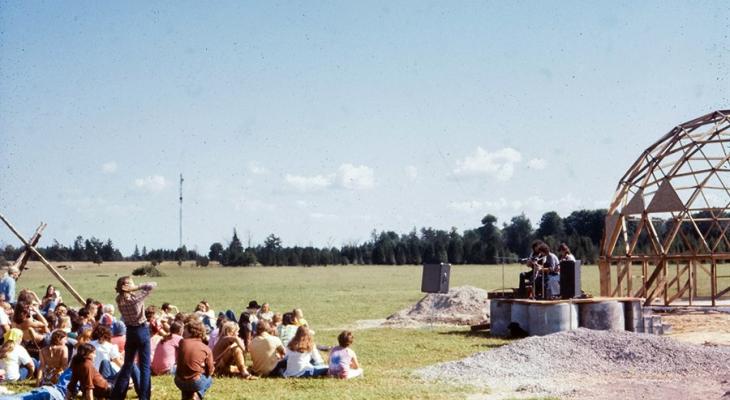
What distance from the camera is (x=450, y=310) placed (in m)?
23.0

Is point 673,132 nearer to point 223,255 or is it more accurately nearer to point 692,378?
point 692,378

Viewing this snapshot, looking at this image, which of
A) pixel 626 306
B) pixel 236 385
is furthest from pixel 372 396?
pixel 626 306

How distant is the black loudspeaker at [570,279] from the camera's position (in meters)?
17.9

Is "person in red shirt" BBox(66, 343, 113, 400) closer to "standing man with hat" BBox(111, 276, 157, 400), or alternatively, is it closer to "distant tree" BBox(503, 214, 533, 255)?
"standing man with hat" BBox(111, 276, 157, 400)

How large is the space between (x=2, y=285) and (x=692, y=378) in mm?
11970

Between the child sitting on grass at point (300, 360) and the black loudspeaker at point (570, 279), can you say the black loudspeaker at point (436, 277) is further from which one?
the child sitting on grass at point (300, 360)

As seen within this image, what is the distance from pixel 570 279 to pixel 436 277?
3.43 meters

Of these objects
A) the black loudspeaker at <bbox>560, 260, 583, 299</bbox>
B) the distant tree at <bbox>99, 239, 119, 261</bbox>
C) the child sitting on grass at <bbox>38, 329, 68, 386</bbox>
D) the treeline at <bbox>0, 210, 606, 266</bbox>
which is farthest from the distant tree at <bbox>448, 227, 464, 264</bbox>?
the child sitting on grass at <bbox>38, 329, 68, 386</bbox>

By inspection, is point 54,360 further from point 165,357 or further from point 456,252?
point 456,252

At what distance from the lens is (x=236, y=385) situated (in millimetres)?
11125

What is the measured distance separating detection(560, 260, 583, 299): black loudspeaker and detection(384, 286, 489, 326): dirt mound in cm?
388

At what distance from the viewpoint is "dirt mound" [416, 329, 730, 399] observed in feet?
35.0

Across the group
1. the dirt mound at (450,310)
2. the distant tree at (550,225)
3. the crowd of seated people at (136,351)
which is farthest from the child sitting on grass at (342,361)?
the distant tree at (550,225)

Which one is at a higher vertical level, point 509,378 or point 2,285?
point 2,285
